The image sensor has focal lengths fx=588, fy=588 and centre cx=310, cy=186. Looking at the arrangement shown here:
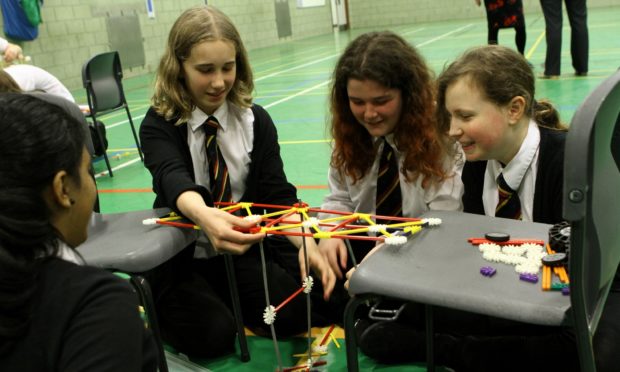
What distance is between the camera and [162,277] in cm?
195

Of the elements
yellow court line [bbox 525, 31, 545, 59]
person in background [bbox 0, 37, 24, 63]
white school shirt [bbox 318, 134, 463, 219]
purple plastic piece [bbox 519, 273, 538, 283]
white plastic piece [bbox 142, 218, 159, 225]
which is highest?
person in background [bbox 0, 37, 24, 63]

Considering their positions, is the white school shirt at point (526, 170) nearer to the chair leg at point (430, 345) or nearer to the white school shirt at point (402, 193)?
the white school shirt at point (402, 193)

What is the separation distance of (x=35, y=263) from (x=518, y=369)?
1.23m

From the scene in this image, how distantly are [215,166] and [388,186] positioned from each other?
1.84ft

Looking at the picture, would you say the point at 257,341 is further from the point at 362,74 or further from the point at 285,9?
the point at 285,9

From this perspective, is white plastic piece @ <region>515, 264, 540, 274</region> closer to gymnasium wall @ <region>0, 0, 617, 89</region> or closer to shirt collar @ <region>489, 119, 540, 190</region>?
shirt collar @ <region>489, 119, 540, 190</region>

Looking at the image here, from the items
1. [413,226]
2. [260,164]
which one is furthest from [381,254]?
[260,164]

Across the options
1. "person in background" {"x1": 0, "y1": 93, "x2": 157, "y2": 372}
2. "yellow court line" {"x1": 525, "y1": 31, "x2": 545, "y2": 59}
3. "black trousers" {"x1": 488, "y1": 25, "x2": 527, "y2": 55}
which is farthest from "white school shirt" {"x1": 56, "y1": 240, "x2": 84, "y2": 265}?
"yellow court line" {"x1": 525, "y1": 31, "x2": 545, "y2": 59}

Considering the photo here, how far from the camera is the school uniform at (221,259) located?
1835mm

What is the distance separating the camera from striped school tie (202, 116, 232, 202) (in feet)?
6.27

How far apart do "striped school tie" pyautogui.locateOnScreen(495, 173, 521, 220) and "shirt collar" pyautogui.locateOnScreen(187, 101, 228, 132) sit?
897 millimetres

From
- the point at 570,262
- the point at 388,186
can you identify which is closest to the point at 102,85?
the point at 388,186

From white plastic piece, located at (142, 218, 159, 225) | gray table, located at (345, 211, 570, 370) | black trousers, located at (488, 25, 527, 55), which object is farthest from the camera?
black trousers, located at (488, 25, 527, 55)

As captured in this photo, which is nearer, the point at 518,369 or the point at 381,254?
the point at 381,254
